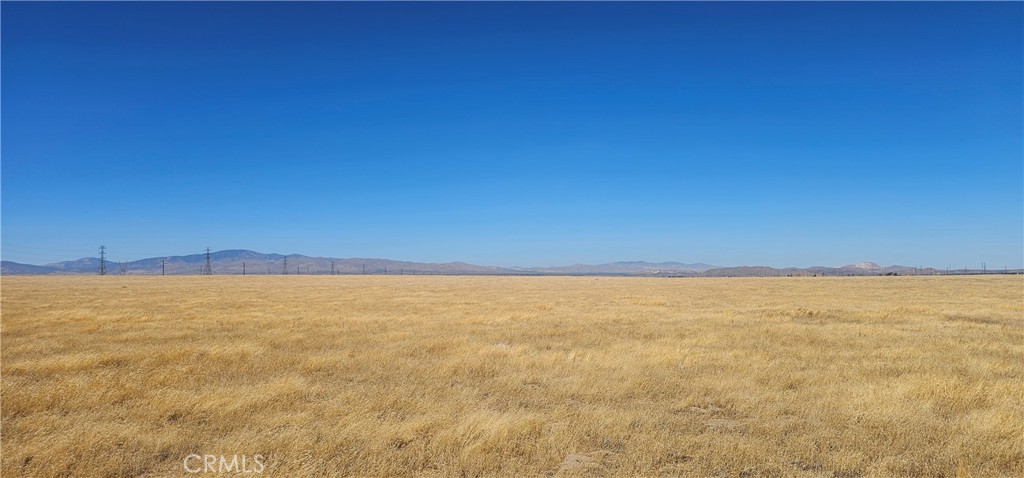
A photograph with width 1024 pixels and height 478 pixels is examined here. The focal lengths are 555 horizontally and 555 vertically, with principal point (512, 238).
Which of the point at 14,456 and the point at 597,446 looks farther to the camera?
the point at 597,446

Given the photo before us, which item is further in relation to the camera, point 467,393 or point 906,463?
point 467,393

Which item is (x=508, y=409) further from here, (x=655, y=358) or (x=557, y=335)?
(x=557, y=335)

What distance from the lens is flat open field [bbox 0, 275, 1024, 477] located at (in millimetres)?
7375

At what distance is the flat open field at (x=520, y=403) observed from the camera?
24.2 feet

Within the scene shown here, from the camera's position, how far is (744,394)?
35.7 feet

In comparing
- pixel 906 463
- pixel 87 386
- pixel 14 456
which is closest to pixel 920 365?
pixel 906 463

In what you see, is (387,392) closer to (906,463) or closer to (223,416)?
(223,416)

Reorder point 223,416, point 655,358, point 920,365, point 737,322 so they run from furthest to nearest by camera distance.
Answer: point 737,322 → point 655,358 → point 920,365 → point 223,416

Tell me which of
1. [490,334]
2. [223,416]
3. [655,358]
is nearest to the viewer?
[223,416]

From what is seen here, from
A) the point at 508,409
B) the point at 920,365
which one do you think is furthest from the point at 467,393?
the point at 920,365

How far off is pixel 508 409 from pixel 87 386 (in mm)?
8388

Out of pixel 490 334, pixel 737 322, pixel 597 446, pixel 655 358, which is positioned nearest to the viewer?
pixel 597 446

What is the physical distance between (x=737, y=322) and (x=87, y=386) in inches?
876

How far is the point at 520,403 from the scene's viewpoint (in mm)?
10344
